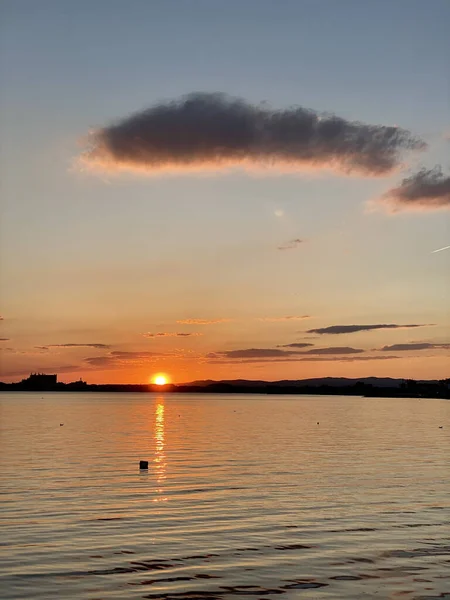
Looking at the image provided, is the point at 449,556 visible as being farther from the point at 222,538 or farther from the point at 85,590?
the point at 85,590

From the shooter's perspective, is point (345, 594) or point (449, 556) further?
point (449, 556)

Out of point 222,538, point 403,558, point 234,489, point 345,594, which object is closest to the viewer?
point 345,594

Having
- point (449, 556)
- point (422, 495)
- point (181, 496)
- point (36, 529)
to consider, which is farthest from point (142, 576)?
point (422, 495)

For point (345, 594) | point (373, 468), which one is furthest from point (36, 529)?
point (373, 468)

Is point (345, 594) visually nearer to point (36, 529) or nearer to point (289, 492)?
point (36, 529)

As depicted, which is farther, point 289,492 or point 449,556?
point 289,492

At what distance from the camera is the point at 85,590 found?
88.1 ft

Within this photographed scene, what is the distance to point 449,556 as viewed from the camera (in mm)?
33062

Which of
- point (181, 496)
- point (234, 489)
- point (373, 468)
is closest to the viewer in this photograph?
point (181, 496)

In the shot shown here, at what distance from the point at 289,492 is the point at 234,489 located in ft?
13.2

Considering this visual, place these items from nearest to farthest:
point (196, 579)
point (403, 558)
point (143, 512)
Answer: point (196, 579), point (403, 558), point (143, 512)

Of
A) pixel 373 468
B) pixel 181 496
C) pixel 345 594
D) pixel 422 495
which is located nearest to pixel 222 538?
pixel 345 594

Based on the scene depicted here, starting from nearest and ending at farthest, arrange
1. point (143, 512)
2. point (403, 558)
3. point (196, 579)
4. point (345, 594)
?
point (345, 594), point (196, 579), point (403, 558), point (143, 512)

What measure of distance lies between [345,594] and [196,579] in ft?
18.7
